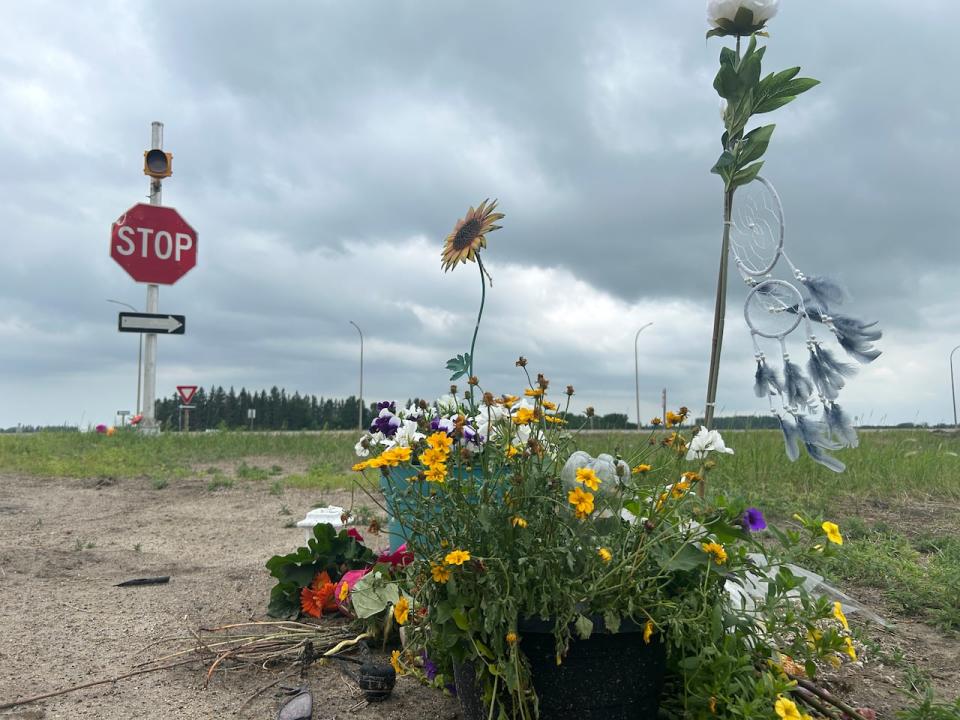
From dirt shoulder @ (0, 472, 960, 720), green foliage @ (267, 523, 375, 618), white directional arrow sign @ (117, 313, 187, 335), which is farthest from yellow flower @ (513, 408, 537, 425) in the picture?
white directional arrow sign @ (117, 313, 187, 335)

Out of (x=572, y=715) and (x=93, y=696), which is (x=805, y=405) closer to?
(x=572, y=715)

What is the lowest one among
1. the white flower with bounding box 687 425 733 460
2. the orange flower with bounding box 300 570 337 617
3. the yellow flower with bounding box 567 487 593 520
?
the orange flower with bounding box 300 570 337 617

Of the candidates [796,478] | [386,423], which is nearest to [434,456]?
[386,423]

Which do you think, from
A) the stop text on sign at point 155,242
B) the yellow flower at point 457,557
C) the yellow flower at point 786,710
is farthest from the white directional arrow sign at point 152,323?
the yellow flower at point 786,710

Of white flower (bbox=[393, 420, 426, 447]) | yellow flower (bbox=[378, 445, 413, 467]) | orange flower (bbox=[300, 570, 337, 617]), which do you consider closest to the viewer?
yellow flower (bbox=[378, 445, 413, 467])

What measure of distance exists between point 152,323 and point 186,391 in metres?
3.28

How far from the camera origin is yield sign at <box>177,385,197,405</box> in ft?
50.9

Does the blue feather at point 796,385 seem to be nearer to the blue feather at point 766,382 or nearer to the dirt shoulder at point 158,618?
the blue feather at point 766,382

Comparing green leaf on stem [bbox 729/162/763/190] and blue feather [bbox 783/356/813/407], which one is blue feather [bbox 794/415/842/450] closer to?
blue feather [bbox 783/356/813/407]

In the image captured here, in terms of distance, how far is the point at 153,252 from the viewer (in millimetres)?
12836

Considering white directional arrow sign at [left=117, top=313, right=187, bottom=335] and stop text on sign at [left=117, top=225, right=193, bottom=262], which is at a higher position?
stop text on sign at [left=117, top=225, right=193, bottom=262]

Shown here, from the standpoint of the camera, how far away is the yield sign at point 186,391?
15.5 metres

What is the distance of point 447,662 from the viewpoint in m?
2.09

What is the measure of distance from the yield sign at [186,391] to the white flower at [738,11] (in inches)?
557
